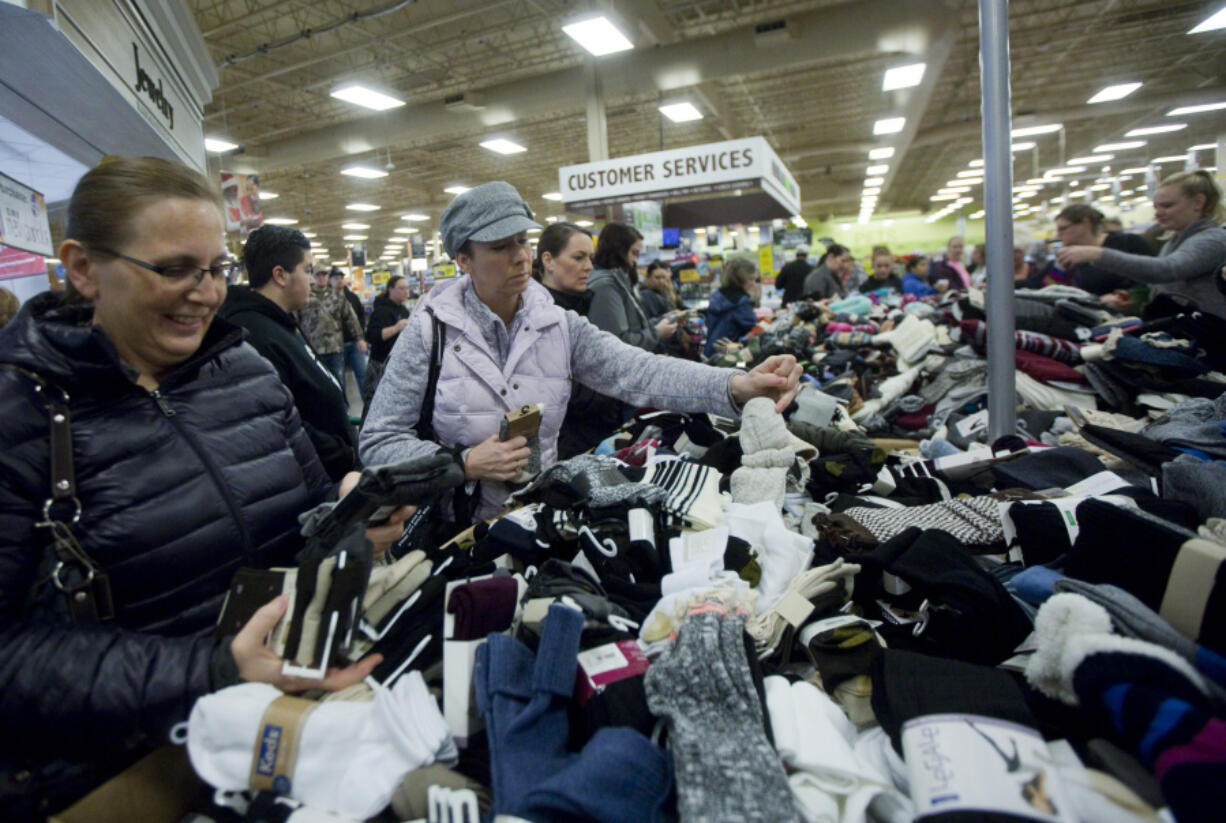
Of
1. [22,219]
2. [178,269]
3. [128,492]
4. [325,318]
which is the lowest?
[128,492]

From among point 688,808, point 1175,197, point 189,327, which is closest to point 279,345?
point 189,327

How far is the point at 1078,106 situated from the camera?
1457 cm

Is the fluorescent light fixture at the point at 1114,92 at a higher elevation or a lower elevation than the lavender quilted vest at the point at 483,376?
higher

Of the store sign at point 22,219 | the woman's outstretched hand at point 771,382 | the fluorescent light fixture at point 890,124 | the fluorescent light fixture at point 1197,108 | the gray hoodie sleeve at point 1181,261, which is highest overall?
the fluorescent light fixture at point 1197,108

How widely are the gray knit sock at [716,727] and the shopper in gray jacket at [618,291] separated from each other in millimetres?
2572

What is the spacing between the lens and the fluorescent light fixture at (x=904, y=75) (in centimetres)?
969

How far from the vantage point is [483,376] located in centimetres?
182

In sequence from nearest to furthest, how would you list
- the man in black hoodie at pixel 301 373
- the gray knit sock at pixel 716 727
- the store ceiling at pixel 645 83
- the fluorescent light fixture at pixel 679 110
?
the gray knit sock at pixel 716 727, the man in black hoodie at pixel 301 373, the store ceiling at pixel 645 83, the fluorescent light fixture at pixel 679 110

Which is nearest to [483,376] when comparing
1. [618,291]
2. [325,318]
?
[618,291]

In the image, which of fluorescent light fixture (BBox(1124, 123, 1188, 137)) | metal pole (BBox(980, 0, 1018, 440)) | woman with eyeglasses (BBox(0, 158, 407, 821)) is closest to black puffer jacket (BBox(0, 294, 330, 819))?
woman with eyeglasses (BBox(0, 158, 407, 821))

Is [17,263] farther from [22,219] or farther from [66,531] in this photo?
[66,531]

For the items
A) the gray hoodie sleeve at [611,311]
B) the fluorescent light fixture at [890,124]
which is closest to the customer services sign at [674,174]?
the gray hoodie sleeve at [611,311]

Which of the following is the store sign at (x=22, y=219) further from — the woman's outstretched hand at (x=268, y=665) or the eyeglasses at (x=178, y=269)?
the woman's outstretched hand at (x=268, y=665)

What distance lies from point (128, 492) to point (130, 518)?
41 mm
